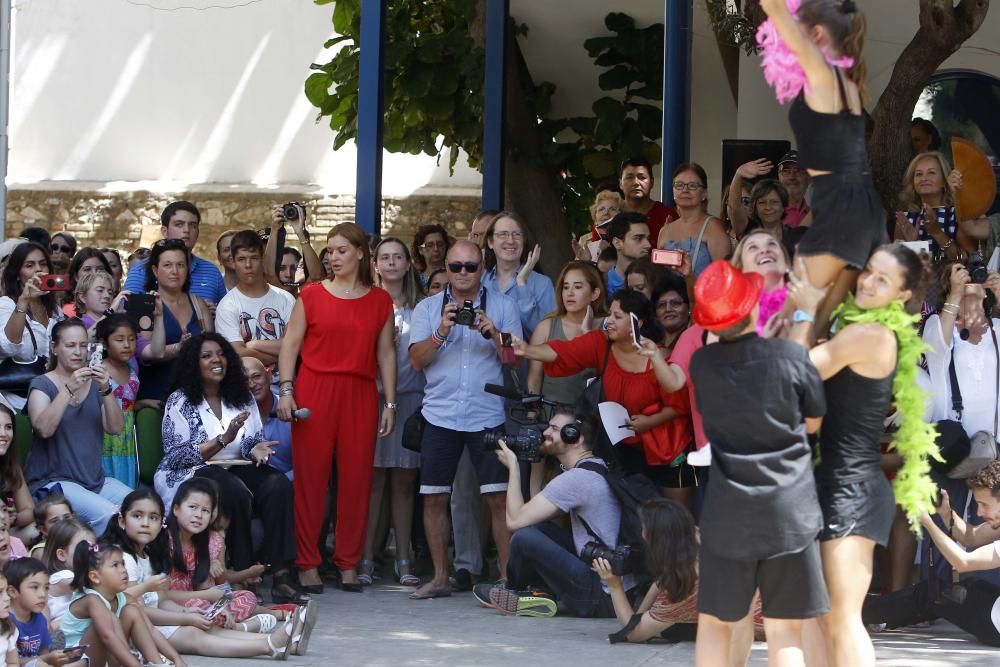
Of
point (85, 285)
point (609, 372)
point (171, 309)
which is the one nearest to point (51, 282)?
point (85, 285)

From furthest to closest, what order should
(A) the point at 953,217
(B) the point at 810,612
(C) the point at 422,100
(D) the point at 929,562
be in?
(C) the point at 422,100 → (A) the point at 953,217 → (D) the point at 929,562 → (B) the point at 810,612

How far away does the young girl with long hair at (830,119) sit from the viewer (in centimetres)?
448

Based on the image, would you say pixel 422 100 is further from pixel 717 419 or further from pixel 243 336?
pixel 717 419

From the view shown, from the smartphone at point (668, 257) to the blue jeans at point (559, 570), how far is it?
134 cm

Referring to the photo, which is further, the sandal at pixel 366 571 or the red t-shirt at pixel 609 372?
the sandal at pixel 366 571

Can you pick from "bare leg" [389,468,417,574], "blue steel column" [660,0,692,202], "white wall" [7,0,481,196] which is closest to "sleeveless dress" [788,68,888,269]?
"bare leg" [389,468,417,574]

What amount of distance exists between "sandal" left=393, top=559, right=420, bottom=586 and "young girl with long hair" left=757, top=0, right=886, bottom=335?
3905 mm

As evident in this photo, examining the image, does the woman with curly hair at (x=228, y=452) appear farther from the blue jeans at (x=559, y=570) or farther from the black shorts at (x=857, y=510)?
the black shorts at (x=857, y=510)

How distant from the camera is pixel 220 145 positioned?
674 inches

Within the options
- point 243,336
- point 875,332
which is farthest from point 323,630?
point 875,332

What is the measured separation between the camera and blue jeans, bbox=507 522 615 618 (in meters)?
7.19

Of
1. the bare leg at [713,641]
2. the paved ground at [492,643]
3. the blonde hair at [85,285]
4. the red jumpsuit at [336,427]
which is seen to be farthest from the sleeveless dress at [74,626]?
the bare leg at [713,641]

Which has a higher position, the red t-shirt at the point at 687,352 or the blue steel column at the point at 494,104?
the blue steel column at the point at 494,104

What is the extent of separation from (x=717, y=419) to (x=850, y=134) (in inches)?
36.2
